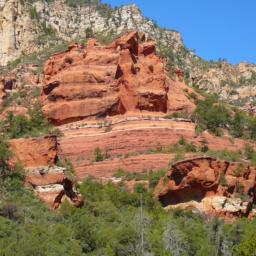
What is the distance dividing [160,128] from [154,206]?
58.6ft

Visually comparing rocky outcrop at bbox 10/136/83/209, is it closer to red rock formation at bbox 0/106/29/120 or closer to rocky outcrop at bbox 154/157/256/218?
rocky outcrop at bbox 154/157/256/218

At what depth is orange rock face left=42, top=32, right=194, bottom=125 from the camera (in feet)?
342

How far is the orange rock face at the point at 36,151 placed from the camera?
82.4 m

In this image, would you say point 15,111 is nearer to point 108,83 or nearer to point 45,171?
point 108,83

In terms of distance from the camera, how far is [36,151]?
82.8 m

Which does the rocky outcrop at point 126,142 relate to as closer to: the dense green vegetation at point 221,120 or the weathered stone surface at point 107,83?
the weathered stone surface at point 107,83

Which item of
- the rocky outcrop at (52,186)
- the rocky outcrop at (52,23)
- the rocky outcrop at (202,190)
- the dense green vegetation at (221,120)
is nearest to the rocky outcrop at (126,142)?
the dense green vegetation at (221,120)

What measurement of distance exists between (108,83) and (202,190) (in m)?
24.6

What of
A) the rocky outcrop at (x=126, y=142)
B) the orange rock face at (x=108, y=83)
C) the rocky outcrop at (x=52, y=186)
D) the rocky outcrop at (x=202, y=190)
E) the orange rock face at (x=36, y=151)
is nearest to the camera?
the rocky outcrop at (x=52, y=186)

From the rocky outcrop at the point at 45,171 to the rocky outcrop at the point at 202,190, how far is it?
29.7 feet

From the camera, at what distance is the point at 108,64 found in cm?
10712

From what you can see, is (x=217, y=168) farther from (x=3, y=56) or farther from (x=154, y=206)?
(x=3, y=56)

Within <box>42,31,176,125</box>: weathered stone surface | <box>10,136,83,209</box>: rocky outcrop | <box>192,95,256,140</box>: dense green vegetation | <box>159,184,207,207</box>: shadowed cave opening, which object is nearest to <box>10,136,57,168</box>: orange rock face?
<box>10,136,83,209</box>: rocky outcrop

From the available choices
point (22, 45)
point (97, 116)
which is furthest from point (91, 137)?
point (22, 45)
